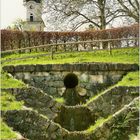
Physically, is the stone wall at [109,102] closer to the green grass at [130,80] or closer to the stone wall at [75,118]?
the stone wall at [75,118]

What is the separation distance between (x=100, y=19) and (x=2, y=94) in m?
20.2

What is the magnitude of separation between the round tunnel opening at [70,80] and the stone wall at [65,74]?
0.84 feet

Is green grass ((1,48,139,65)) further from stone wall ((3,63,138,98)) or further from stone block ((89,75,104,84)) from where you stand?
stone block ((89,75,104,84))

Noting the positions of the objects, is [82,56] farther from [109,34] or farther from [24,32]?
[24,32]

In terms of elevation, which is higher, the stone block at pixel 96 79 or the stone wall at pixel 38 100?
the stone block at pixel 96 79

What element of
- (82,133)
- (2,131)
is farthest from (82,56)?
(2,131)

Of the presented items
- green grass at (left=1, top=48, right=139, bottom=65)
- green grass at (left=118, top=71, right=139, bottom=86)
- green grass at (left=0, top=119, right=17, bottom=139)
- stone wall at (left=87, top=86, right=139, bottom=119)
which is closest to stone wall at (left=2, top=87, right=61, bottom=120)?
stone wall at (left=87, top=86, right=139, bottom=119)

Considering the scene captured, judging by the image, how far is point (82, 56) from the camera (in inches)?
980

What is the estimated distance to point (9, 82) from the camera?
18.7 metres

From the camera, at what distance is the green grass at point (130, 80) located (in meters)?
18.3

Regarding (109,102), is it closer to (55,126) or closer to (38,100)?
(38,100)

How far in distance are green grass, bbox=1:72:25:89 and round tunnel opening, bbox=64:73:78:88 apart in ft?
9.41

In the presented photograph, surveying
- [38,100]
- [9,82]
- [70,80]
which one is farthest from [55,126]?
[70,80]

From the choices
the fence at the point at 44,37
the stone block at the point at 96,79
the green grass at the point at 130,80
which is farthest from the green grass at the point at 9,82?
the fence at the point at 44,37
